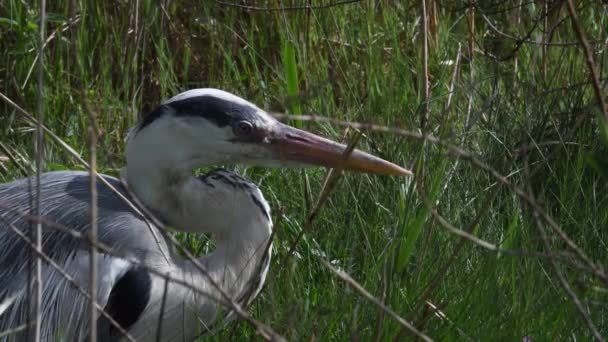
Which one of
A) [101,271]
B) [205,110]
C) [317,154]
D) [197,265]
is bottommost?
[101,271]

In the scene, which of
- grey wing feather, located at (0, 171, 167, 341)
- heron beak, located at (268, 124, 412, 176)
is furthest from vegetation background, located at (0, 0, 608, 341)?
grey wing feather, located at (0, 171, 167, 341)

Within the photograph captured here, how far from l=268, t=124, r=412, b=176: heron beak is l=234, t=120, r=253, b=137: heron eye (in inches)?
2.6

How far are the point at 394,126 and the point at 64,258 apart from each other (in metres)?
A: 1.38

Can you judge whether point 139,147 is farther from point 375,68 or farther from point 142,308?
point 375,68

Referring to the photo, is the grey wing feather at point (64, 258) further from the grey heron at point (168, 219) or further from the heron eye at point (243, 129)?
the heron eye at point (243, 129)

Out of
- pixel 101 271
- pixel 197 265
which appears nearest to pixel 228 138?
pixel 101 271

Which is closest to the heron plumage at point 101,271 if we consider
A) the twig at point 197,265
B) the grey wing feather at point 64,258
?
the grey wing feather at point 64,258

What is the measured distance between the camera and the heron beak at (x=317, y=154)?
3.20m

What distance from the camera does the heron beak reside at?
3.20m

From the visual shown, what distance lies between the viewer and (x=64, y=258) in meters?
2.99

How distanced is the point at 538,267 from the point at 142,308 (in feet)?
3.46

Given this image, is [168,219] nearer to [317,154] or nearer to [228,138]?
[228,138]

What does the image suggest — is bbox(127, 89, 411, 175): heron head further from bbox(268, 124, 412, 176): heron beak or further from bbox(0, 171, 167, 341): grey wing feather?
bbox(0, 171, 167, 341): grey wing feather

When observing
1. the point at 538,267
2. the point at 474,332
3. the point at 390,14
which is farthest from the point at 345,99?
the point at 474,332
